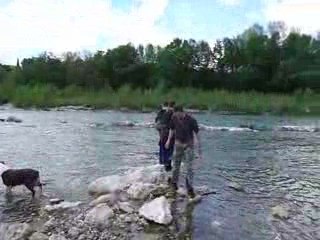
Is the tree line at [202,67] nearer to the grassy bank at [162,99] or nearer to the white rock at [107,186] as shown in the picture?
the grassy bank at [162,99]

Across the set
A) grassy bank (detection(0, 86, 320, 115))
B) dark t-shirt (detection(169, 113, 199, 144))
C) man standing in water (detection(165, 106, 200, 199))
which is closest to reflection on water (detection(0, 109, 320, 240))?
man standing in water (detection(165, 106, 200, 199))

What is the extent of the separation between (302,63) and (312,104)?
98.3ft

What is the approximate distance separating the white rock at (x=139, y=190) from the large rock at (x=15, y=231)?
2789mm

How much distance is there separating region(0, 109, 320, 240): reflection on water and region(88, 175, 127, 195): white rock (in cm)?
31

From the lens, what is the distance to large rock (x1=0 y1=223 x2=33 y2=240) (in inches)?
367

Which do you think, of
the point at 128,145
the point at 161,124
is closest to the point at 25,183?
the point at 161,124

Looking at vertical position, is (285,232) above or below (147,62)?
below

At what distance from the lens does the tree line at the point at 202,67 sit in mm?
81562

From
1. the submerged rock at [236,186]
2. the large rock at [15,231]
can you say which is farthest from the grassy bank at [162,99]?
the large rock at [15,231]

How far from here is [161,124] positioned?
13898mm

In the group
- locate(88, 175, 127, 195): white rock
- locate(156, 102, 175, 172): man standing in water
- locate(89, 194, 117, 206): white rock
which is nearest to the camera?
locate(89, 194, 117, 206): white rock

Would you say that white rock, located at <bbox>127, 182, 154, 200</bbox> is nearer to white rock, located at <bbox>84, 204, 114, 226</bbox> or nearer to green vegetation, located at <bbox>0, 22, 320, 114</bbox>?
white rock, located at <bbox>84, 204, 114, 226</bbox>

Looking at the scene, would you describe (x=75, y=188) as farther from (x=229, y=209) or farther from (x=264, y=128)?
(x=264, y=128)

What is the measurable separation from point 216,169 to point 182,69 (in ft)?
236
